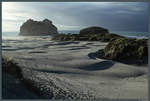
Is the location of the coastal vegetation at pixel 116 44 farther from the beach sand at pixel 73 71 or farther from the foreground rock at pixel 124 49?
the beach sand at pixel 73 71

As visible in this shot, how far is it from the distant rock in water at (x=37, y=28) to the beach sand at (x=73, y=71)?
0.21m

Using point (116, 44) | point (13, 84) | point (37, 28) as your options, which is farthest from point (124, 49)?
point (13, 84)

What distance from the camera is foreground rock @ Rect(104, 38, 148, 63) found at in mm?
5680

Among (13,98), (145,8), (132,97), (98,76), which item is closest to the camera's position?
(13,98)

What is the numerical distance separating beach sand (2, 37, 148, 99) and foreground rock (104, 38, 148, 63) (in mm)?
194

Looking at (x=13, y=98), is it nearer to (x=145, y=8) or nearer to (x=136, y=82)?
(x=136, y=82)

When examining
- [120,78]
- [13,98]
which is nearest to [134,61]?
[120,78]

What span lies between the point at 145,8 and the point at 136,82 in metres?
1.62

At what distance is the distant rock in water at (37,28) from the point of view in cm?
527

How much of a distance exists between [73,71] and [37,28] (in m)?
1.39

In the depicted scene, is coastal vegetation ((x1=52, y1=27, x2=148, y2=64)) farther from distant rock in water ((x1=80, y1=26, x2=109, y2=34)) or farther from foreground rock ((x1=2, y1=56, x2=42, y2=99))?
foreground rock ((x1=2, y1=56, x2=42, y2=99))

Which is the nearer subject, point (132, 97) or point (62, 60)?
point (132, 97)

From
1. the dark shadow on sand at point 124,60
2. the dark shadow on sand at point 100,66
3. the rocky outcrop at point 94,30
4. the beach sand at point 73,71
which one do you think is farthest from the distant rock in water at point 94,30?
the dark shadow on sand at point 100,66

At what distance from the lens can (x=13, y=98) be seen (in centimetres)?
413
